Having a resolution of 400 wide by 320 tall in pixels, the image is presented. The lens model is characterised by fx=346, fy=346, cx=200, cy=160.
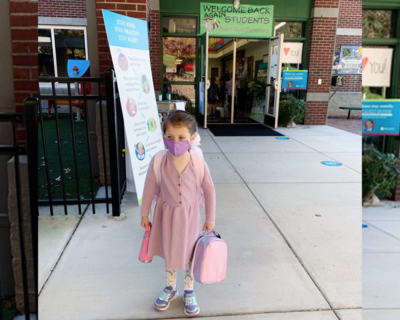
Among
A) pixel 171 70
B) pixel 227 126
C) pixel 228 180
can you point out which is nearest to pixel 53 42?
pixel 171 70

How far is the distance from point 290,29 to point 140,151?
835 cm

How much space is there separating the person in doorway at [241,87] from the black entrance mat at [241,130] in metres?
2.51

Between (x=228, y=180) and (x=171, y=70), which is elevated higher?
(x=171, y=70)

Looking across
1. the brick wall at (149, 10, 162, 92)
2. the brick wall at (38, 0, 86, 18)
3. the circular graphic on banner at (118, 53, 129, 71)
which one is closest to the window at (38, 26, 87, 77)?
the brick wall at (38, 0, 86, 18)

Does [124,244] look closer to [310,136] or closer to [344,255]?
[344,255]

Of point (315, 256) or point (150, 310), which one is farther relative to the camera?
point (315, 256)

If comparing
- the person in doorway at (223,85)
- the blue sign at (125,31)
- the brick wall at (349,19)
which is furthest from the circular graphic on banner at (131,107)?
the brick wall at (349,19)

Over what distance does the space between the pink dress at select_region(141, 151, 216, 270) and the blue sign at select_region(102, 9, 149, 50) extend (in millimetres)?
1709

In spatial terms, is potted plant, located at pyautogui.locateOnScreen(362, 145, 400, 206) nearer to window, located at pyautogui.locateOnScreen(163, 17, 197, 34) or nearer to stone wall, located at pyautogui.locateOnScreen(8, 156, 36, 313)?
stone wall, located at pyautogui.locateOnScreen(8, 156, 36, 313)

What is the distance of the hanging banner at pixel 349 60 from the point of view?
1224 cm

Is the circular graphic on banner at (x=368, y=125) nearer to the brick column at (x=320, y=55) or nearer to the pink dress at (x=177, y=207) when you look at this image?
the pink dress at (x=177, y=207)

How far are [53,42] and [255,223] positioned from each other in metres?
11.3

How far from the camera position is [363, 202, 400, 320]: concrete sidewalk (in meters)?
0.75

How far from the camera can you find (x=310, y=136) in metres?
8.65
